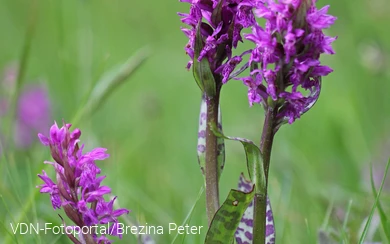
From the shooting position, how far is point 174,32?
6.48 m

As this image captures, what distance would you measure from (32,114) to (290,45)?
2897mm

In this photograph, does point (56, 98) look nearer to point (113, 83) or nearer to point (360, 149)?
point (360, 149)

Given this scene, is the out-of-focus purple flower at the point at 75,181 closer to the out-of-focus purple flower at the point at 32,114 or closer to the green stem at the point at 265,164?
the green stem at the point at 265,164

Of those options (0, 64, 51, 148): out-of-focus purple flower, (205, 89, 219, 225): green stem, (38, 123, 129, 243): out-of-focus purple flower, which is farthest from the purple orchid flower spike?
(0, 64, 51, 148): out-of-focus purple flower

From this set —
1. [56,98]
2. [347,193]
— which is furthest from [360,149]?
[56,98]

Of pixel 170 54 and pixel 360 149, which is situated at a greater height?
pixel 170 54

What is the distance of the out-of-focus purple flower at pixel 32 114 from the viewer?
362 cm

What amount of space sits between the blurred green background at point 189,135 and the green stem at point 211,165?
292mm

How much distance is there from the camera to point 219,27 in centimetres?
120

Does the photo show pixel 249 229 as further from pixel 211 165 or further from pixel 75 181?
pixel 75 181

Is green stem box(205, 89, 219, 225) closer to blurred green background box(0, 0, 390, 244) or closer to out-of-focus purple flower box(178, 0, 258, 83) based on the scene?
out-of-focus purple flower box(178, 0, 258, 83)

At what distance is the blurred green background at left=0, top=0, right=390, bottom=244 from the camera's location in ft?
7.00

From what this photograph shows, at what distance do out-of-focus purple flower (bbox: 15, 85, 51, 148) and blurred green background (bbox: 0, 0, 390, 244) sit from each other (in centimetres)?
9

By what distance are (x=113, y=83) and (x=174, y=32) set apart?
4.69 meters
